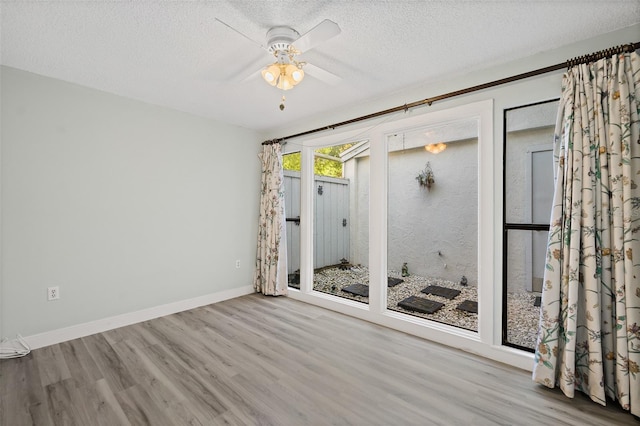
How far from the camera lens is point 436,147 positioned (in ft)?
15.2

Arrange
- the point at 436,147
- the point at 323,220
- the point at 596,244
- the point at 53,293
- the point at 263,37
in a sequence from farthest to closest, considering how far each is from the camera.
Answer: the point at 323,220 < the point at 436,147 < the point at 53,293 < the point at 263,37 < the point at 596,244

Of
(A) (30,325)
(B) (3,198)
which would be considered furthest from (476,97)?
(A) (30,325)

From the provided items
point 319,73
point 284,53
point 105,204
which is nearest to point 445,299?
point 319,73

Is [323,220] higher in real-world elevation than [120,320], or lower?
higher

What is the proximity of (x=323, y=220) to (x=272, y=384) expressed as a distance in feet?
10.2

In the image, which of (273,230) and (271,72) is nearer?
(271,72)

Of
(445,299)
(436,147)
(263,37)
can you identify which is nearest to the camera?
(263,37)

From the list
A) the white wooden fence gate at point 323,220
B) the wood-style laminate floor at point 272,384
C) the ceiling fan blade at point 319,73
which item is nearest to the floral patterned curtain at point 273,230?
the white wooden fence gate at point 323,220

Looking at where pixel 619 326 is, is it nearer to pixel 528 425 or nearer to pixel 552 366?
pixel 552 366

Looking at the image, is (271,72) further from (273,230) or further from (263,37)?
(273,230)

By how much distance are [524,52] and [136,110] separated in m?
3.70

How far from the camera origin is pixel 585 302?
1.84 metres

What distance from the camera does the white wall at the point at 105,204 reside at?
8.01ft

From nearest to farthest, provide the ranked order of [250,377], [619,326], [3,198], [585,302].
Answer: [619,326] < [585,302] < [250,377] < [3,198]
